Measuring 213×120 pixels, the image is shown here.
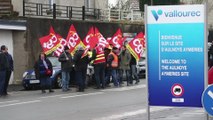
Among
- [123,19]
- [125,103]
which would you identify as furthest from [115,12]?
[125,103]

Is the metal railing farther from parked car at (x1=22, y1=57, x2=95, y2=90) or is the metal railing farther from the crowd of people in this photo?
the crowd of people

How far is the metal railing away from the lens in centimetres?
3039

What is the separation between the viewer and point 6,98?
1770cm

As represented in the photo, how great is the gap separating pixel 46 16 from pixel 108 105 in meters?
17.5

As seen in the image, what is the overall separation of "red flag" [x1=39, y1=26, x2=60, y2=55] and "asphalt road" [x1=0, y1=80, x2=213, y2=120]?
441cm

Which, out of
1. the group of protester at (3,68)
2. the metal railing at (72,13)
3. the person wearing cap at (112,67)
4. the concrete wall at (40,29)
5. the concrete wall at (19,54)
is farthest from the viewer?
the metal railing at (72,13)

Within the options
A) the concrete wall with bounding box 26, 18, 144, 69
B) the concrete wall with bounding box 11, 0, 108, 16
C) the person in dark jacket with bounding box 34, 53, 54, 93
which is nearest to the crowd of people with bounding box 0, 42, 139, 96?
the person in dark jacket with bounding box 34, 53, 54, 93

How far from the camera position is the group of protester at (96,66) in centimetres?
1988

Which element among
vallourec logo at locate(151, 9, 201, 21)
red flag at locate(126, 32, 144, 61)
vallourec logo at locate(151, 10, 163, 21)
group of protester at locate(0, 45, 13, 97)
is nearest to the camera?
vallourec logo at locate(151, 9, 201, 21)

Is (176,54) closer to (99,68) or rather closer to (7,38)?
(99,68)

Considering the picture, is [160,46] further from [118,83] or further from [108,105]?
[118,83]

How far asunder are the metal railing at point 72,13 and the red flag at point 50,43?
704cm

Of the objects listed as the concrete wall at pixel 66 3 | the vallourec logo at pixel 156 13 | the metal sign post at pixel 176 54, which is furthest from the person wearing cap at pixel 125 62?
the vallourec logo at pixel 156 13

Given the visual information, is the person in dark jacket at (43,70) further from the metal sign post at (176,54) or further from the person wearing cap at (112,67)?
the metal sign post at (176,54)
